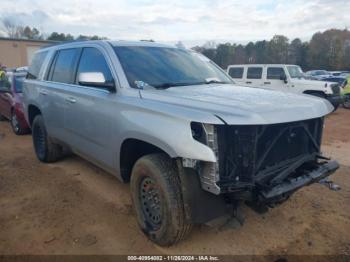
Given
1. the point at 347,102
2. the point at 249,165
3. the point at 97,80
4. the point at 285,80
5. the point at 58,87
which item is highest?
the point at 97,80

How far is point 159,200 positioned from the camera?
3064mm

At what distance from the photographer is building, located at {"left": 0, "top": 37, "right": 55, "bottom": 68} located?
39.3 meters

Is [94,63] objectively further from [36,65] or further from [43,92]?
[36,65]

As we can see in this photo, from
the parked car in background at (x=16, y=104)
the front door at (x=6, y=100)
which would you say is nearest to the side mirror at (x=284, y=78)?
the parked car in background at (x=16, y=104)

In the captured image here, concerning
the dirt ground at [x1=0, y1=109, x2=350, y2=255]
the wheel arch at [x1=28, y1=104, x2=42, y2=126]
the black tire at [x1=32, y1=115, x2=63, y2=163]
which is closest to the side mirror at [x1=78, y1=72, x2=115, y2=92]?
the dirt ground at [x1=0, y1=109, x2=350, y2=255]

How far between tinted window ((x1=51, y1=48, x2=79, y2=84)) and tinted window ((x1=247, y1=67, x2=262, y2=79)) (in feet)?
33.0

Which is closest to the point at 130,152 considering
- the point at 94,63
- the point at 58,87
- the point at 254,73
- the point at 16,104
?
the point at 94,63

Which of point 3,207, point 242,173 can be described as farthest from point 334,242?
point 3,207

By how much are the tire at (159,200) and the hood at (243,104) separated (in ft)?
1.93

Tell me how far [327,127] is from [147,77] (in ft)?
26.7

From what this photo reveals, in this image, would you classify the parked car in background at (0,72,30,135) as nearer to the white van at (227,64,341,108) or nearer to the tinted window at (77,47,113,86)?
the tinted window at (77,47,113,86)

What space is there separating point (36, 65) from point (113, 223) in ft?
11.9

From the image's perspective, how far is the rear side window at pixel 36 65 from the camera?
5719 mm

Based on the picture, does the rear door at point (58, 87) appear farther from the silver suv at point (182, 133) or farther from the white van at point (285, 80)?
the white van at point (285, 80)
